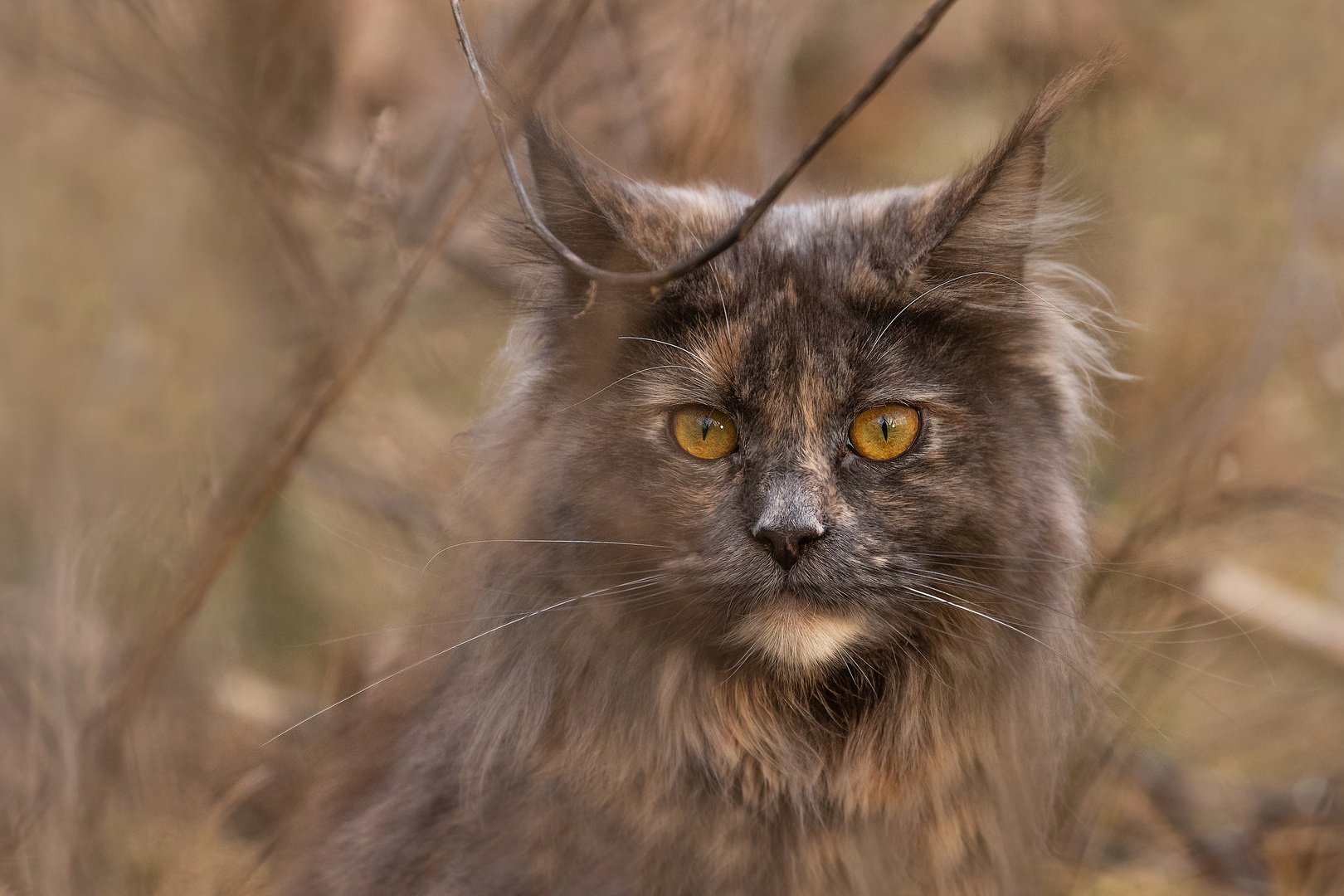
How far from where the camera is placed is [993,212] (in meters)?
2.16

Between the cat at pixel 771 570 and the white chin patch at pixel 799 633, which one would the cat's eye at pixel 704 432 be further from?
the white chin patch at pixel 799 633

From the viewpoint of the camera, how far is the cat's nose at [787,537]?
1.93 meters

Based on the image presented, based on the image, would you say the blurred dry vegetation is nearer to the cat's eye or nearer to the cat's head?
the cat's head

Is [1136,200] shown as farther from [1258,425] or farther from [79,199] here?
[79,199]

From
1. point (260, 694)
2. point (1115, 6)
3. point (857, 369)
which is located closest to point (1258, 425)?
point (1115, 6)

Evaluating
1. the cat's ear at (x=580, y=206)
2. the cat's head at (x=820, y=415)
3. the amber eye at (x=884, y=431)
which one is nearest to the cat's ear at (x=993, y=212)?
the cat's head at (x=820, y=415)

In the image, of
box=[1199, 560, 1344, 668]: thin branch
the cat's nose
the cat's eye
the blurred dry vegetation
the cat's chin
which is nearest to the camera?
the cat's nose

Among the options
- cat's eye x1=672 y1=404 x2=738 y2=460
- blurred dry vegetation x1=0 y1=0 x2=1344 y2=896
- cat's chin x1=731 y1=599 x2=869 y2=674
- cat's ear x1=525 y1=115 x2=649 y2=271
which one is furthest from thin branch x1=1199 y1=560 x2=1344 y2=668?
cat's ear x1=525 y1=115 x2=649 y2=271

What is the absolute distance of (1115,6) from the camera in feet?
17.4

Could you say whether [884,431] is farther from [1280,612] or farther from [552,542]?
[1280,612]

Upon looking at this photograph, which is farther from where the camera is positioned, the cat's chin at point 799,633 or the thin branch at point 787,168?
the cat's chin at point 799,633

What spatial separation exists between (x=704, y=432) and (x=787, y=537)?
0.34 m

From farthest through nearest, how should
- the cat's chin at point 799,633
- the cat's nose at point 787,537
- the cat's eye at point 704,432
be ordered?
the cat's eye at point 704,432 → the cat's chin at point 799,633 → the cat's nose at point 787,537

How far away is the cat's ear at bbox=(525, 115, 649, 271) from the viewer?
2.06 meters
